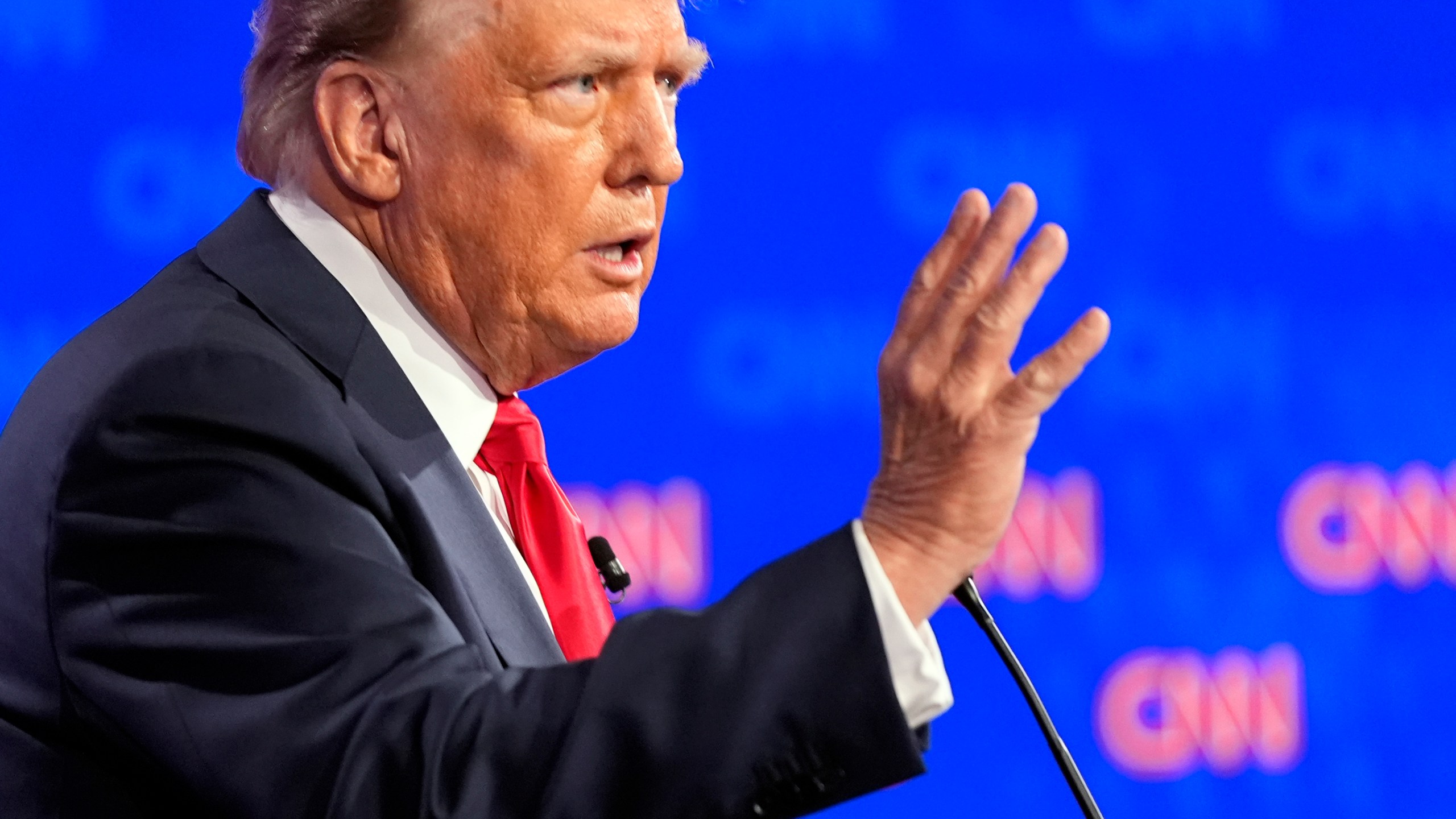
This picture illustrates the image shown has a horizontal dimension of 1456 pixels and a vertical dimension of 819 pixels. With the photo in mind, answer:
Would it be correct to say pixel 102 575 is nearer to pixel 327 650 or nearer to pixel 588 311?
pixel 327 650

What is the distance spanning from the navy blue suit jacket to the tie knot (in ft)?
0.59

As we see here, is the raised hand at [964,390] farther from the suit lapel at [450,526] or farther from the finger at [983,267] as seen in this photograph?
the suit lapel at [450,526]

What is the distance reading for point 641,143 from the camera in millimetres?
1394

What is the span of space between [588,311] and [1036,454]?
1192 millimetres

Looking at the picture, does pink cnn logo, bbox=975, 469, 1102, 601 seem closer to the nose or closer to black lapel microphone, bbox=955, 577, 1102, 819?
the nose

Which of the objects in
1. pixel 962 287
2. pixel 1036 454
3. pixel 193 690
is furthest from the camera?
pixel 1036 454

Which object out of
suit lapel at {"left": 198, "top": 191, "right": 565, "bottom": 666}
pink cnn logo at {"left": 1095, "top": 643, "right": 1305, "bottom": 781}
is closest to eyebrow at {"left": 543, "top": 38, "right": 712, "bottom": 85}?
suit lapel at {"left": 198, "top": 191, "right": 565, "bottom": 666}

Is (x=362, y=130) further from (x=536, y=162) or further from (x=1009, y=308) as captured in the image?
(x=1009, y=308)

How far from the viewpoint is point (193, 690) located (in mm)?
979

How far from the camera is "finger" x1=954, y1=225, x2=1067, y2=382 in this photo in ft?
2.85

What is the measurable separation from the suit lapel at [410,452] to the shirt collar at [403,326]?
7 centimetres

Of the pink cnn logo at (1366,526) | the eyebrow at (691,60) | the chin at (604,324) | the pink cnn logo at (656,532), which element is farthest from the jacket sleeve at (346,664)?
the pink cnn logo at (1366,526)

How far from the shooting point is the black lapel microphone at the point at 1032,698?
42.8 inches

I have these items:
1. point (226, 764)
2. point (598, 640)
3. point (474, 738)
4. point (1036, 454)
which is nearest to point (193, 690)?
point (226, 764)
